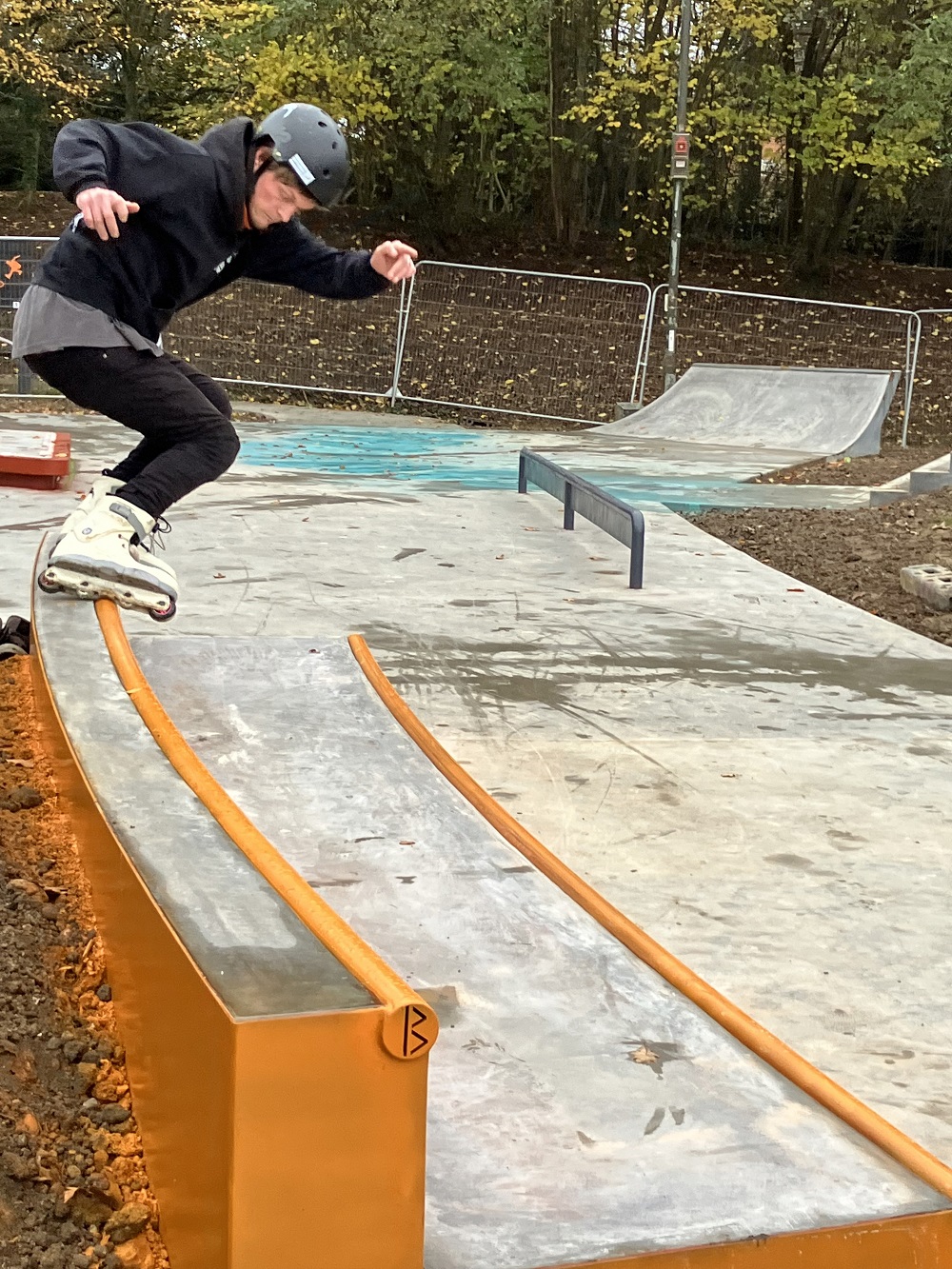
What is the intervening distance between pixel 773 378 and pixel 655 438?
2013 mm

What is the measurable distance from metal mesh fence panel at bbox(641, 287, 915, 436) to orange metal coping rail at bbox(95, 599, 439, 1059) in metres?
16.8

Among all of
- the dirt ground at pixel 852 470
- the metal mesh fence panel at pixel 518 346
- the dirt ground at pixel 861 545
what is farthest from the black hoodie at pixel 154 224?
the metal mesh fence panel at pixel 518 346

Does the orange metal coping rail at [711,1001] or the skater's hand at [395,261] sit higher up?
the skater's hand at [395,261]

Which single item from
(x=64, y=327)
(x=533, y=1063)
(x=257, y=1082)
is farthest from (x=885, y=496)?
(x=257, y=1082)

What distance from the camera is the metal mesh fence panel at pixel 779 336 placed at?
2003 cm

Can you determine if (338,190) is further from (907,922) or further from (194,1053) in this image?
(194,1053)

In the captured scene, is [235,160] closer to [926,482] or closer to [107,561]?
[107,561]

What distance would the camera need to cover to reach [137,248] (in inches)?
155

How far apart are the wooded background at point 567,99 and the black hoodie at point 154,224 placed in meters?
19.2

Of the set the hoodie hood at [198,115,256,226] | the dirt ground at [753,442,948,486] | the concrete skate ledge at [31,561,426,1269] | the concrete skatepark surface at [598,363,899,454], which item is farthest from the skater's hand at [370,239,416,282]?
the concrete skatepark surface at [598,363,899,454]

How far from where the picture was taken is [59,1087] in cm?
221

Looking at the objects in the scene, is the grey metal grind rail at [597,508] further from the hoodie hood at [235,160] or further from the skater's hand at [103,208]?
the skater's hand at [103,208]

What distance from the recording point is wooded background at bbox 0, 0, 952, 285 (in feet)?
72.0

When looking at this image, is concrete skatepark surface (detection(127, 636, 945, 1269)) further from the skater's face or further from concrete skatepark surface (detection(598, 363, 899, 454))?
concrete skatepark surface (detection(598, 363, 899, 454))
